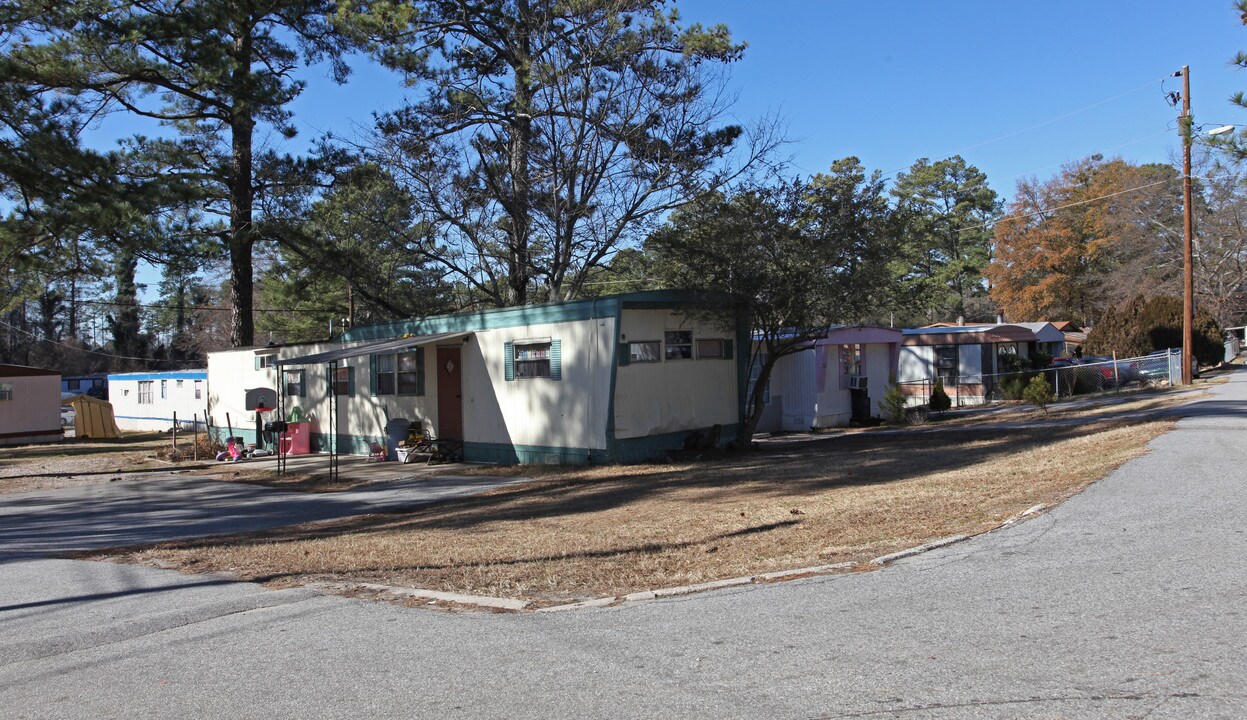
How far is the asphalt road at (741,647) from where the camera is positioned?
4.04 metres

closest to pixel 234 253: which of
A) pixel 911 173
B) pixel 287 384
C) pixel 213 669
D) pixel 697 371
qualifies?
pixel 287 384

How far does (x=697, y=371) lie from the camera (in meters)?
17.2

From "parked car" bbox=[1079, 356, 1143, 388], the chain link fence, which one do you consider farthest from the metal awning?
"parked car" bbox=[1079, 356, 1143, 388]

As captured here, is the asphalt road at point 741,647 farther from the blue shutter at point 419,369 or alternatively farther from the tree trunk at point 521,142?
the tree trunk at point 521,142

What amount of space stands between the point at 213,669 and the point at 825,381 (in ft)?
63.1

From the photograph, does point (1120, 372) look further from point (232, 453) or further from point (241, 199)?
point (241, 199)

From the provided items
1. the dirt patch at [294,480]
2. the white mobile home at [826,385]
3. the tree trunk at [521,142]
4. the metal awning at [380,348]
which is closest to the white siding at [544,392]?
the metal awning at [380,348]

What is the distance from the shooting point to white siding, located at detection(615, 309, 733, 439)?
1562 cm

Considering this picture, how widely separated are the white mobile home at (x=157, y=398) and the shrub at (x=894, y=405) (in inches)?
895

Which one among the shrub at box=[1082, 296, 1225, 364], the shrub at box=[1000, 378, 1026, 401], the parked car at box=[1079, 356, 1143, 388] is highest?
the shrub at box=[1082, 296, 1225, 364]

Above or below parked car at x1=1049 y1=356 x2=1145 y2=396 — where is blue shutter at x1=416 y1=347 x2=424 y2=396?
above

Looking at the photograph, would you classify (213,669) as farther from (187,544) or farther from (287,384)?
(287,384)

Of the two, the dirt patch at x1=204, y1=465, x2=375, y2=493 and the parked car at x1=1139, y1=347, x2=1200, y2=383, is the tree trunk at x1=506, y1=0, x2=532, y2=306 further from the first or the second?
the parked car at x1=1139, y1=347, x2=1200, y2=383

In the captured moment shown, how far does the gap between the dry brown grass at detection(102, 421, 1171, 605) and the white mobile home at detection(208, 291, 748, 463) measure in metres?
1.49
